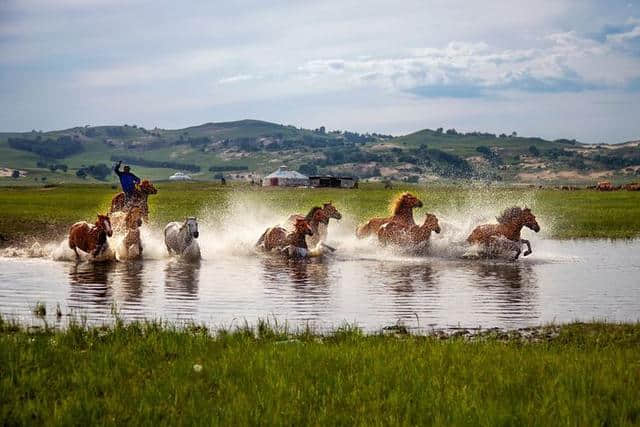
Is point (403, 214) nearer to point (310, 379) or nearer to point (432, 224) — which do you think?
point (432, 224)

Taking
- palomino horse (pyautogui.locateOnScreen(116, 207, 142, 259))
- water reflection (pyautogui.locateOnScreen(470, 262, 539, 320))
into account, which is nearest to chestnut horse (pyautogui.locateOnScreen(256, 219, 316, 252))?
palomino horse (pyautogui.locateOnScreen(116, 207, 142, 259))

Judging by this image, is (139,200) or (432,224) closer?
(432,224)

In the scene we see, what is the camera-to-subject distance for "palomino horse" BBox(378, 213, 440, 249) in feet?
82.4

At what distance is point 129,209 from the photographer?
2483 centimetres

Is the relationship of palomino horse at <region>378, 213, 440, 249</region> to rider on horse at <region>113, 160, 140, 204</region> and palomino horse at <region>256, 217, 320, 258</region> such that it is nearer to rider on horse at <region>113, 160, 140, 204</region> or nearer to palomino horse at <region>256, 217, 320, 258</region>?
palomino horse at <region>256, 217, 320, 258</region>

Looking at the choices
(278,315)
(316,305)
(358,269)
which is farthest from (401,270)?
(278,315)

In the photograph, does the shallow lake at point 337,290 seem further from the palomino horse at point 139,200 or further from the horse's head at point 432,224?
the palomino horse at point 139,200

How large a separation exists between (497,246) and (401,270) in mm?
4021

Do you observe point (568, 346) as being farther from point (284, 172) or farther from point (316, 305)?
point (284, 172)

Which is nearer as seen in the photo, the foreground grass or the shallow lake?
the foreground grass

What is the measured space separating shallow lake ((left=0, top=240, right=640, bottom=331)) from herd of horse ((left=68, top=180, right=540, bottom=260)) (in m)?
0.69

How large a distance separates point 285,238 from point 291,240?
1.69ft

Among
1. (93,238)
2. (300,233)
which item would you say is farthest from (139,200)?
(300,233)

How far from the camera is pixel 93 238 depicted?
2280cm
